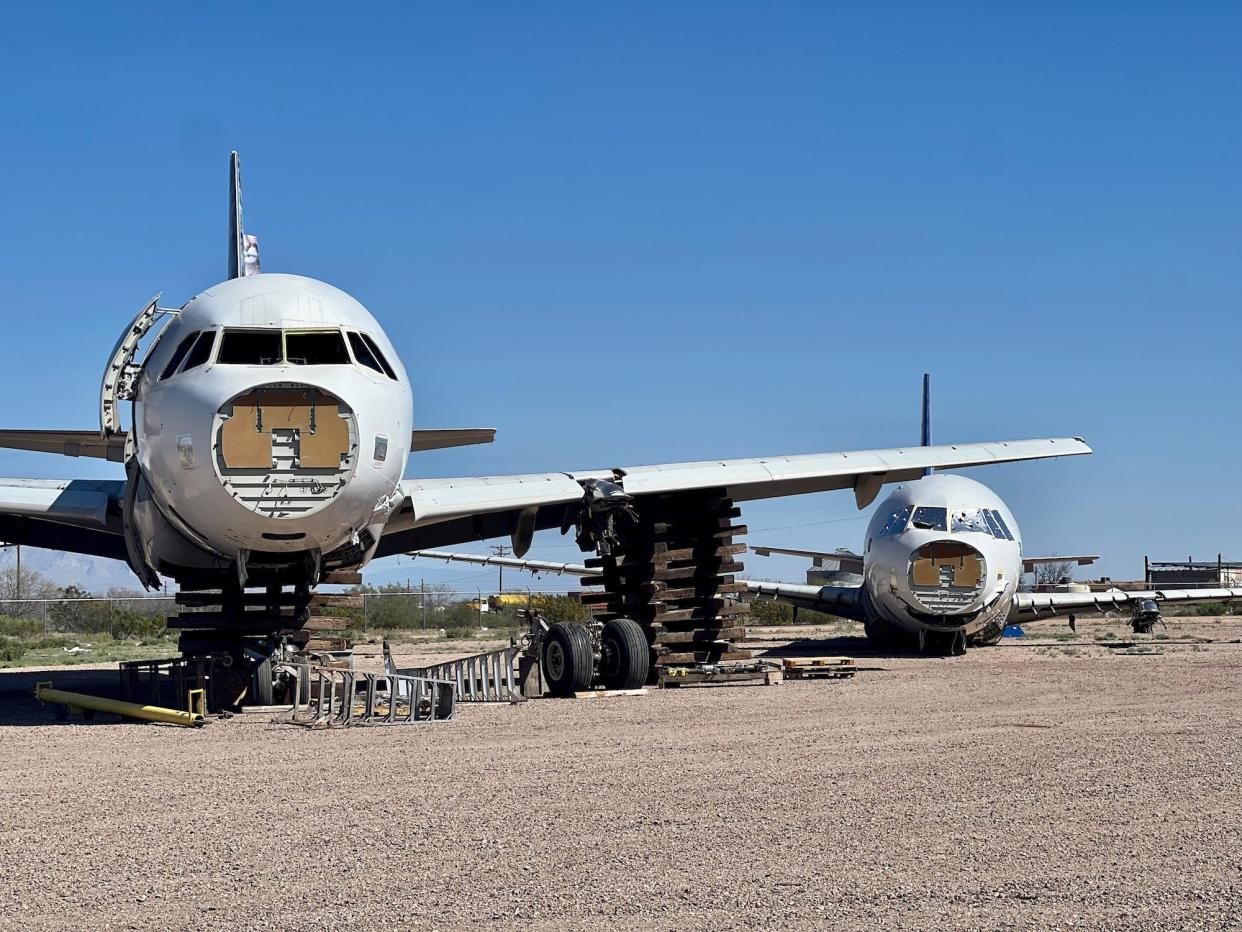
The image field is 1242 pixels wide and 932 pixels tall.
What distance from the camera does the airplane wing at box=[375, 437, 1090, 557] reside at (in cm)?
1709

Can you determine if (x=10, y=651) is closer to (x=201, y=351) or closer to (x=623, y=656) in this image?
(x=623, y=656)

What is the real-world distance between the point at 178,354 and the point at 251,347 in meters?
0.70

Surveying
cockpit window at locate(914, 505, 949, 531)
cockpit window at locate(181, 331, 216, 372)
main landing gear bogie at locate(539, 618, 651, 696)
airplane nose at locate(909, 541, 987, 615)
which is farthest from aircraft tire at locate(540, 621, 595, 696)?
cockpit window at locate(914, 505, 949, 531)

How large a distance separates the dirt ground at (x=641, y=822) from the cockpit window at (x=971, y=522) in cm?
1236

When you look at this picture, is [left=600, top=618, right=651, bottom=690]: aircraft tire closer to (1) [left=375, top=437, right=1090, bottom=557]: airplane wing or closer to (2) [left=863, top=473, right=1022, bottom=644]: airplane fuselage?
(1) [left=375, top=437, right=1090, bottom=557]: airplane wing

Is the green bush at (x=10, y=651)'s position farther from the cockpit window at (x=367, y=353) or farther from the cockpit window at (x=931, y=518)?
the cockpit window at (x=367, y=353)

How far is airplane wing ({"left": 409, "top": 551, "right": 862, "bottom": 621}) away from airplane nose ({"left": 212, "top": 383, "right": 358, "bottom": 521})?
1641 cm

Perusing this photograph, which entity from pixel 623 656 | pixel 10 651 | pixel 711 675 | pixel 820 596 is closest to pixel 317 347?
pixel 623 656

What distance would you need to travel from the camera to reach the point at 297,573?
1587 centimetres

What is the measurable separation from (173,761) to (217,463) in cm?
292

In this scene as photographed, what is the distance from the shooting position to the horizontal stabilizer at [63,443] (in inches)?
640

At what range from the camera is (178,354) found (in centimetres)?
1388

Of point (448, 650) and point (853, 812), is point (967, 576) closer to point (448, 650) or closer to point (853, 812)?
point (448, 650)

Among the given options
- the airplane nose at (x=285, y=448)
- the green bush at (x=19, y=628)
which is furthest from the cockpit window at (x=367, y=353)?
the green bush at (x=19, y=628)
